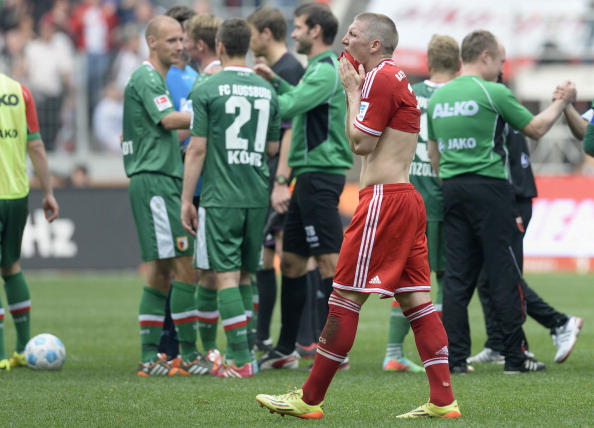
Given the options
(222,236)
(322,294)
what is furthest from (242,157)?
(322,294)

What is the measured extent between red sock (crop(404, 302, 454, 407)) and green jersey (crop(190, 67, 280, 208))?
7.17ft

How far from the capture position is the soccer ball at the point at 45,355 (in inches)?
319

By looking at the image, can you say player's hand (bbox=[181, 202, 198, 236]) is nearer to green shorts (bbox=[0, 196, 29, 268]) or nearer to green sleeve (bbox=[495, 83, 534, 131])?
green shorts (bbox=[0, 196, 29, 268])

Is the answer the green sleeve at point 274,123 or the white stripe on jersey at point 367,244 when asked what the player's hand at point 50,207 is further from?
the white stripe on jersey at point 367,244

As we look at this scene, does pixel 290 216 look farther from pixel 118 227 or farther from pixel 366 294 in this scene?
pixel 118 227

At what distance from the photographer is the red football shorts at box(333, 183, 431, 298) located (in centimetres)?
582

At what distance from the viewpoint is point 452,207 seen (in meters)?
7.87

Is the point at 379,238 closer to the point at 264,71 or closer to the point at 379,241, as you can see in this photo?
the point at 379,241

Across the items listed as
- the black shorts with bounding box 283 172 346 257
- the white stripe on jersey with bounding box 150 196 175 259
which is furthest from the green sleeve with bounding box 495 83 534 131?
the white stripe on jersey with bounding box 150 196 175 259

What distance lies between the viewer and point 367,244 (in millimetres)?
5824

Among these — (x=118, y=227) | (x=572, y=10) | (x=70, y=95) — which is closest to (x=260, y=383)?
(x=118, y=227)

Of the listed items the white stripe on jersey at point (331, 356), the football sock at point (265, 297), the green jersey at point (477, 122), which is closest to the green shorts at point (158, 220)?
the football sock at point (265, 297)

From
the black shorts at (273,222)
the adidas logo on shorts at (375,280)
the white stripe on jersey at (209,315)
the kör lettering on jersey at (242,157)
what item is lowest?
the white stripe on jersey at (209,315)

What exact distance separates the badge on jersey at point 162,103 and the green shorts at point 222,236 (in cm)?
80
